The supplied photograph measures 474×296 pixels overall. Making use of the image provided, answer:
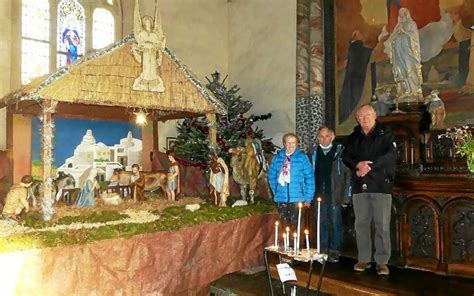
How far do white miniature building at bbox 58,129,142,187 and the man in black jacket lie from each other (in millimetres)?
4347

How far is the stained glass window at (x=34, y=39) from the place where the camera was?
8266mm

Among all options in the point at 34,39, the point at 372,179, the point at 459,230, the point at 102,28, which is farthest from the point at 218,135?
the point at 459,230

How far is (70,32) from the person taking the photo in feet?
29.6

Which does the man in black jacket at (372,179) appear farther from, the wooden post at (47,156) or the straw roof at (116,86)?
the wooden post at (47,156)

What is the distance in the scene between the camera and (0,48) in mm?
7727

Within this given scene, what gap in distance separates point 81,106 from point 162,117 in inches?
54.4

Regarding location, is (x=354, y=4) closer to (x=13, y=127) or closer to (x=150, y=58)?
(x=150, y=58)

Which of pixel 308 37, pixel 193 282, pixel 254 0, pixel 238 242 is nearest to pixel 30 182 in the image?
pixel 193 282

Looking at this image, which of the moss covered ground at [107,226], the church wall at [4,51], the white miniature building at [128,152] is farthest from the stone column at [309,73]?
the church wall at [4,51]

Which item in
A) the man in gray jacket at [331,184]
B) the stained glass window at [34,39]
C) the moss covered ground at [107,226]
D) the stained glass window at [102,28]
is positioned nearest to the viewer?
the moss covered ground at [107,226]

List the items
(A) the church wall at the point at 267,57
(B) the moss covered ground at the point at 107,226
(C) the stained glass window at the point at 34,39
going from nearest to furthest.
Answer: (B) the moss covered ground at the point at 107,226 < (C) the stained glass window at the point at 34,39 < (A) the church wall at the point at 267,57

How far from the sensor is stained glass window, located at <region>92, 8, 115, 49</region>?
9.39 metres

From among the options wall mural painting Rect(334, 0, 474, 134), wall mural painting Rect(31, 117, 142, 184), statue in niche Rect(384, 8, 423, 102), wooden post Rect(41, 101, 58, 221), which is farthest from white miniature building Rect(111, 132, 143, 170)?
statue in niche Rect(384, 8, 423, 102)

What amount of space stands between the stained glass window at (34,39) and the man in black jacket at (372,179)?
6496mm
